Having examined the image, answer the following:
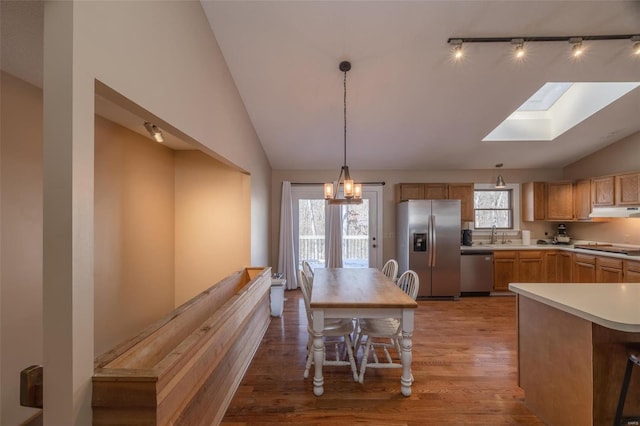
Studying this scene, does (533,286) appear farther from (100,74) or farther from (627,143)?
(627,143)

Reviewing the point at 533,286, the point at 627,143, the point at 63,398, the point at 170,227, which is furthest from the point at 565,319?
the point at 627,143

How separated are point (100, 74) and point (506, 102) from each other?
398 cm

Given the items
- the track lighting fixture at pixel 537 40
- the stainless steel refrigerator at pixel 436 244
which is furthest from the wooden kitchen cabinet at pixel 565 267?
the track lighting fixture at pixel 537 40

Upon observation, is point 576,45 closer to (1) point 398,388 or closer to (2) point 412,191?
(2) point 412,191

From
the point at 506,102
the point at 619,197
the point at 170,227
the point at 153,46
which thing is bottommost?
the point at 170,227

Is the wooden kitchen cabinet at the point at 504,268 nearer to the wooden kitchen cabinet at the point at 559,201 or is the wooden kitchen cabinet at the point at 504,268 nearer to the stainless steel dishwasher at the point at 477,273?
the stainless steel dishwasher at the point at 477,273

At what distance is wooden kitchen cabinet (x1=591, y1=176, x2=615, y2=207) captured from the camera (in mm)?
4121

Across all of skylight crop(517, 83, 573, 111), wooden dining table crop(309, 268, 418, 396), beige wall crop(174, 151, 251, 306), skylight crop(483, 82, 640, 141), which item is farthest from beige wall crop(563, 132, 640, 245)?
beige wall crop(174, 151, 251, 306)

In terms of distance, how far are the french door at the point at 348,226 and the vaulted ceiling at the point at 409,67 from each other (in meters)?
1.11

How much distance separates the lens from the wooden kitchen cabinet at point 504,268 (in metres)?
4.76

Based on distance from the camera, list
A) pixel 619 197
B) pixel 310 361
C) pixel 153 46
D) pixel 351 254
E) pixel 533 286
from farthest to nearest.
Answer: pixel 351 254 < pixel 619 197 < pixel 310 361 < pixel 533 286 < pixel 153 46

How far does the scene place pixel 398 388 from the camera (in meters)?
2.24

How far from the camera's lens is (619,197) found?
158 inches

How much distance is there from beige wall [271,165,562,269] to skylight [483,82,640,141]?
106 centimetres
